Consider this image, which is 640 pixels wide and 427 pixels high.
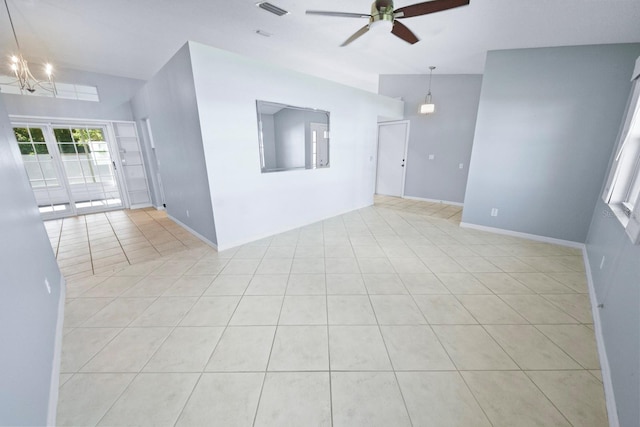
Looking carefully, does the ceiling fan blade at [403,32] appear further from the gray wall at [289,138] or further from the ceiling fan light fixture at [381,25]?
the gray wall at [289,138]

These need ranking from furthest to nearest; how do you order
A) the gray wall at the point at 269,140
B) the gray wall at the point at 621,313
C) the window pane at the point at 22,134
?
the window pane at the point at 22,134, the gray wall at the point at 269,140, the gray wall at the point at 621,313

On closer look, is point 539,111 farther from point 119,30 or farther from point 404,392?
point 119,30

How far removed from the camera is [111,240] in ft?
12.4

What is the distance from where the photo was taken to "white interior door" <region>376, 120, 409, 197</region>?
6312mm

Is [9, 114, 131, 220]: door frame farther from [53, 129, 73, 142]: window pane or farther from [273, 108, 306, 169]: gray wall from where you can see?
[273, 108, 306, 169]: gray wall

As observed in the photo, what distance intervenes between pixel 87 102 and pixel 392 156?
7.39m

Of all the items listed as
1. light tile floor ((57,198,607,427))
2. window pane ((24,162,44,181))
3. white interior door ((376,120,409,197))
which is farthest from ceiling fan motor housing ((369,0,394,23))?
window pane ((24,162,44,181))

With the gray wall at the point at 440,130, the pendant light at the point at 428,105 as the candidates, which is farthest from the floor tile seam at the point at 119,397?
the gray wall at the point at 440,130

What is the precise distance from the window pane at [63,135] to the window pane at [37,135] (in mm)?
211

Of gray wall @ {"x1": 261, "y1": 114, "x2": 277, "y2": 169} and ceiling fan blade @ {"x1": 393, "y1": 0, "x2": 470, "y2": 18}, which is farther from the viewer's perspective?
gray wall @ {"x1": 261, "y1": 114, "x2": 277, "y2": 169}

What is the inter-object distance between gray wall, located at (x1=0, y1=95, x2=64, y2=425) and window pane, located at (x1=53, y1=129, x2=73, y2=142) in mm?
4476

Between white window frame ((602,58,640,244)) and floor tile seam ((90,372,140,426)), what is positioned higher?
white window frame ((602,58,640,244))

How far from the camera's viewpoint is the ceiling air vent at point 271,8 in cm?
264

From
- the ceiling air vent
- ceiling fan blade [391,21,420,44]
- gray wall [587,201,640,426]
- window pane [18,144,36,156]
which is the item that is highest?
the ceiling air vent
